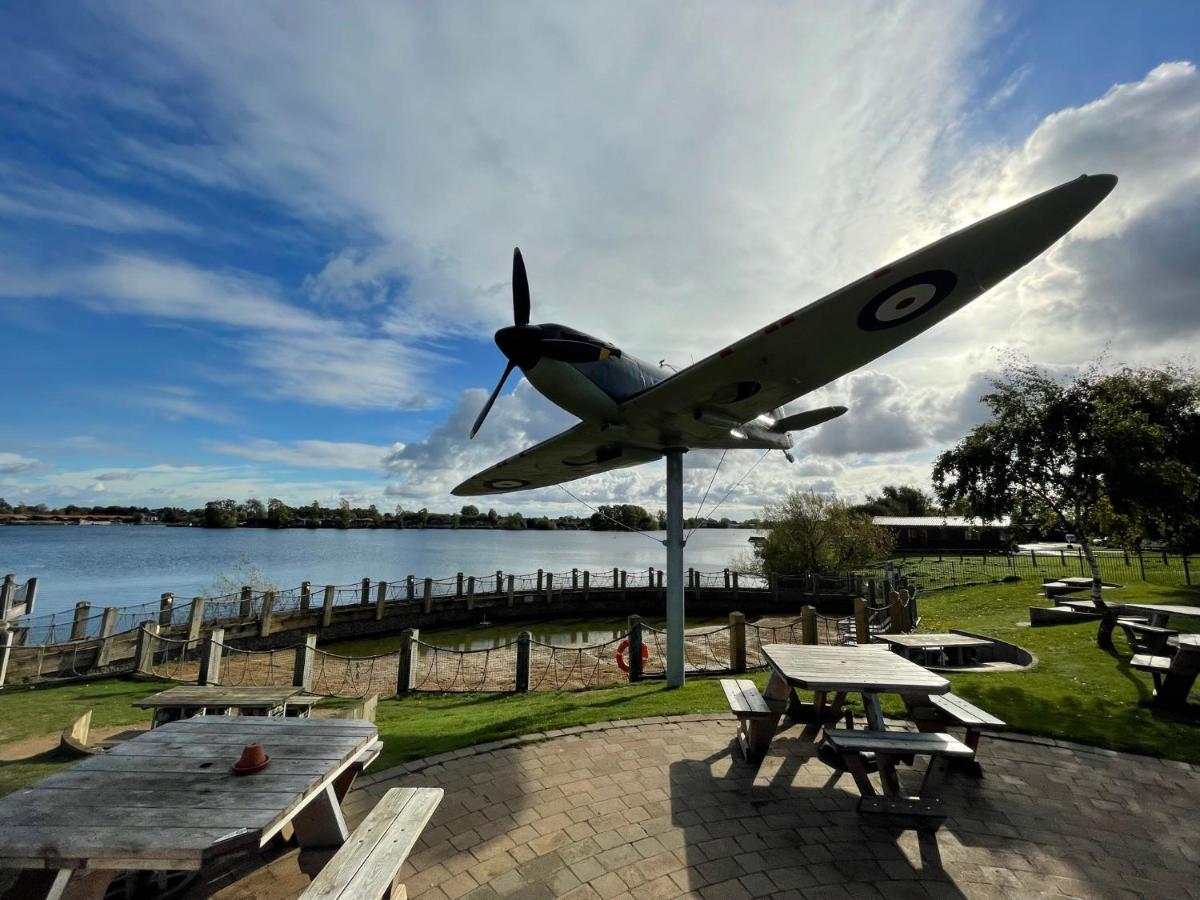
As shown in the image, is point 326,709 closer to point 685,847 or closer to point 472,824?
point 472,824

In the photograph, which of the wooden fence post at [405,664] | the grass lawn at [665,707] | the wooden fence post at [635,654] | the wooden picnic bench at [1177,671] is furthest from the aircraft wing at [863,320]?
the wooden fence post at [405,664]

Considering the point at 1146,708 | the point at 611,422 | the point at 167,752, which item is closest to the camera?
the point at 167,752

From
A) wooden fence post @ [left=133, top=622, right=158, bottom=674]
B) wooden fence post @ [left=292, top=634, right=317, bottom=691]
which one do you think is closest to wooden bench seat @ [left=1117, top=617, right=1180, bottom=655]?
wooden fence post @ [left=292, top=634, right=317, bottom=691]

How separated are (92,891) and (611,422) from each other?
6.92 metres

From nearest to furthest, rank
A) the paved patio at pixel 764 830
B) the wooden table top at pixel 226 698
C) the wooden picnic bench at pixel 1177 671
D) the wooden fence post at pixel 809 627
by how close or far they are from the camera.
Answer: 1. the paved patio at pixel 764 830
2. the wooden table top at pixel 226 698
3. the wooden picnic bench at pixel 1177 671
4. the wooden fence post at pixel 809 627

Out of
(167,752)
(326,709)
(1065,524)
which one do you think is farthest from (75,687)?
Result: (1065,524)

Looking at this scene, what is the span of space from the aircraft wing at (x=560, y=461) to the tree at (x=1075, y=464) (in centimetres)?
1125

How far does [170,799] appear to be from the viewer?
2.82 metres

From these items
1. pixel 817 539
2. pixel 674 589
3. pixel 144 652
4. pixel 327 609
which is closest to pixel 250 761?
pixel 674 589

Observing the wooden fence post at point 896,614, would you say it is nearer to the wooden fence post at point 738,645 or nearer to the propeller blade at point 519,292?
the wooden fence post at point 738,645

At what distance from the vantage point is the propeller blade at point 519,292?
25.3 ft

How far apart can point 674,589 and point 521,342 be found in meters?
5.10

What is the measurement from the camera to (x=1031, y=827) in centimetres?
430

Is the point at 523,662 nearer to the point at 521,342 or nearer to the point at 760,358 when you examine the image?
the point at 521,342
